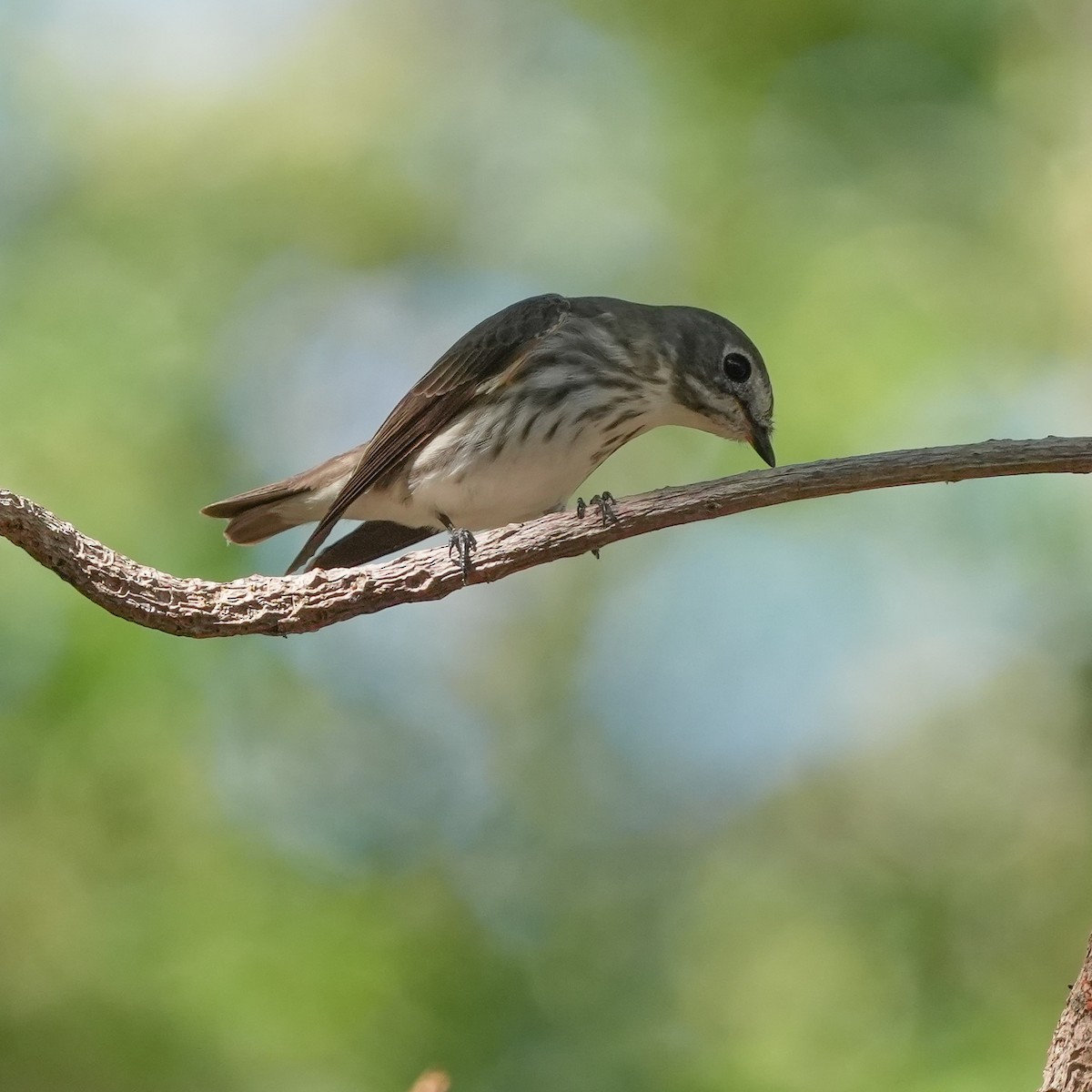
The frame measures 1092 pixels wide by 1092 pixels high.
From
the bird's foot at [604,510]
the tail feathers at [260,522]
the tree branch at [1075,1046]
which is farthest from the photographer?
the tail feathers at [260,522]

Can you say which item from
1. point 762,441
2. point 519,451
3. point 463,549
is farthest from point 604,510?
point 762,441

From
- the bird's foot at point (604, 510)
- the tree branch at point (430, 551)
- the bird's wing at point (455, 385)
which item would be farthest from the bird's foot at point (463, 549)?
the bird's wing at point (455, 385)

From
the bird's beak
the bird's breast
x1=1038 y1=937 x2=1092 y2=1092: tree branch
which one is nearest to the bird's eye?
the bird's beak

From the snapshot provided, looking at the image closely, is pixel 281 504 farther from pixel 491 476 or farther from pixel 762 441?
pixel 762 441

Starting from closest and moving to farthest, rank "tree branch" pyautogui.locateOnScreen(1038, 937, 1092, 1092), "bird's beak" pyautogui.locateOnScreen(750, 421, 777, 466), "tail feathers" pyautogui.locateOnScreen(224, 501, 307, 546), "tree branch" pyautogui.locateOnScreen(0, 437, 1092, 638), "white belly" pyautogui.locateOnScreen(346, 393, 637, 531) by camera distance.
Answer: "tree branch" pyautogui.locateOnScreen(1038, 937, 1092, 1092) < "tree branch" pyautogui.locateOnScreen(0, 437, 1092, 638) < "white belly" pyautogui.locateOnScreen(346, 393, 637, 531) < "bird's beak" pyautogui.locateOnScreen(750, 421, 777, 466) < "tail feathers" pyautogui.locateOnScreen(224, 501, 307, 546)

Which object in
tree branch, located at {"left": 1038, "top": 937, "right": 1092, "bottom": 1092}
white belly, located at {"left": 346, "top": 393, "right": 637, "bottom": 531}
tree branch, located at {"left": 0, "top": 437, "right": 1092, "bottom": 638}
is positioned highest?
white belly, located at {"left": 346, "top": 393, "right": 637, "bottom": 531}

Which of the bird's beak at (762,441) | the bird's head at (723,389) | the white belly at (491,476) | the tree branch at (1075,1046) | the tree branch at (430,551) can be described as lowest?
the tree branch at (1075,1046)

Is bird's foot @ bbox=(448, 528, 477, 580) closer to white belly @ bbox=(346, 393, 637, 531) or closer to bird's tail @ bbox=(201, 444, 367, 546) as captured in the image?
white belly @ bbox=(346, 393, 637, 531)

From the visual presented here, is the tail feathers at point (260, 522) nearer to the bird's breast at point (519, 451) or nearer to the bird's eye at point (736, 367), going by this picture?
the bird's breast at point (519, 451)

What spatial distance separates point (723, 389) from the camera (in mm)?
4059

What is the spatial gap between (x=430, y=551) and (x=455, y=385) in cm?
155

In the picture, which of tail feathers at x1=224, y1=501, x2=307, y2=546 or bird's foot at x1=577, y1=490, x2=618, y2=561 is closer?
bird's foot at x1=577, y1=490, x2=618, y2=561

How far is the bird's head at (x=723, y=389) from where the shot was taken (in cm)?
406

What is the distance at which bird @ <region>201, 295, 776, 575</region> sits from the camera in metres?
3.92
